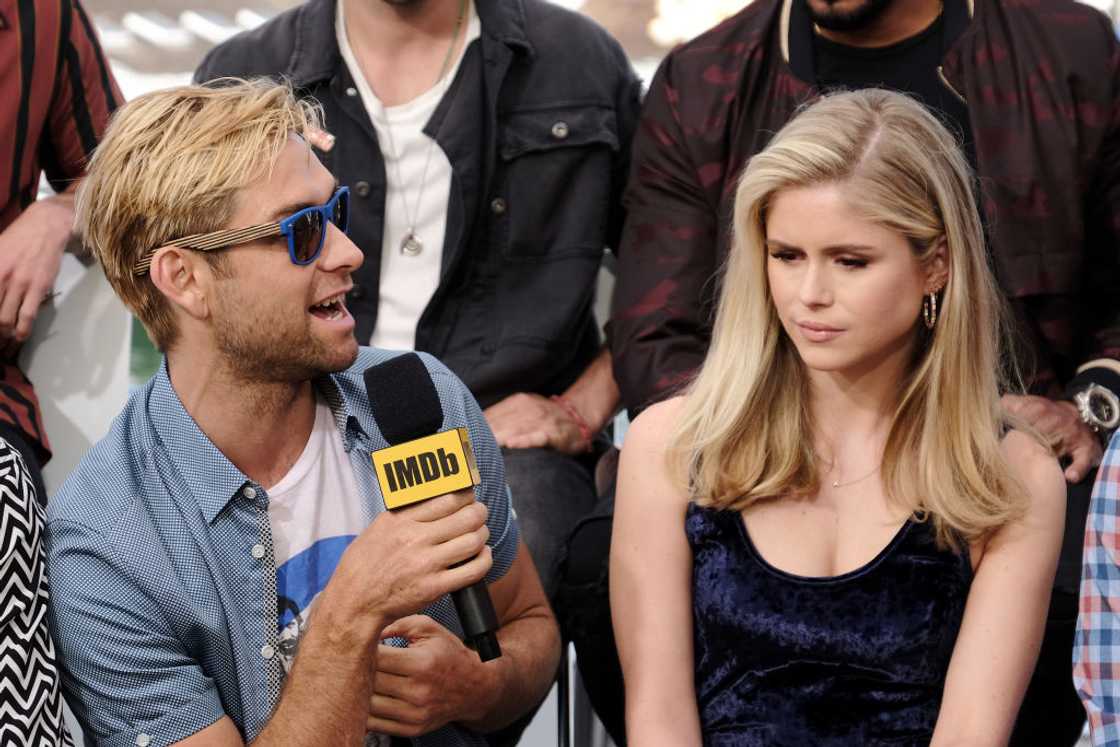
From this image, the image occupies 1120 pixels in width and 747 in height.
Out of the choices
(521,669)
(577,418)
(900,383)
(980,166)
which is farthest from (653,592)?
(980,166)

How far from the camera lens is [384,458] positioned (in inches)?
65.2

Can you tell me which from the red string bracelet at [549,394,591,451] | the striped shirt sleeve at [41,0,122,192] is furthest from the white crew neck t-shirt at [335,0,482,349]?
the striped shirt sleeve at [41,0,122,192]

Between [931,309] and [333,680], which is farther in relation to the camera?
[931,309]

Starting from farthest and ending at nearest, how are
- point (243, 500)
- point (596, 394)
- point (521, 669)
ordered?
point (596, 394) → point (521, 669) → point (243, 500)

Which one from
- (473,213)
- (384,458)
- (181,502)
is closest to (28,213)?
(473,213)

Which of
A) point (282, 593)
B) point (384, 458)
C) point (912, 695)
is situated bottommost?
point (912, 695)

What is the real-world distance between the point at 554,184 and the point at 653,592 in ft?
3.57

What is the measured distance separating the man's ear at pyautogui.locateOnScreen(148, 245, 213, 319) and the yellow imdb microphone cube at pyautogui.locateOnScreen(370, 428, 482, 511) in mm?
485

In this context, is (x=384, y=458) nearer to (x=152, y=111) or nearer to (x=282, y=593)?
(x=282, y=593)

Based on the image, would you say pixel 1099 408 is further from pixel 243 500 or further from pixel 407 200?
pixel 243 500

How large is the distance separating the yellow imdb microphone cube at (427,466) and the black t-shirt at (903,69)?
1.36 metres

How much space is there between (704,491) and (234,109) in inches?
32.2

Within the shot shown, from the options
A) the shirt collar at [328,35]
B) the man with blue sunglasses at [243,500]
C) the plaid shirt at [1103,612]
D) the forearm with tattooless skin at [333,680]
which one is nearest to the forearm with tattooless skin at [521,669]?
the man with blue sunglasses at [243,500]

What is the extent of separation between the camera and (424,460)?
165 cm
